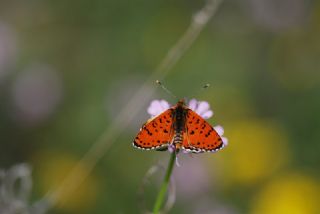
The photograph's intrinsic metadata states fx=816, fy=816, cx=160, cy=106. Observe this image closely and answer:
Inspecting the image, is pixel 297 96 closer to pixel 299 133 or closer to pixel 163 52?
pixel 299 133

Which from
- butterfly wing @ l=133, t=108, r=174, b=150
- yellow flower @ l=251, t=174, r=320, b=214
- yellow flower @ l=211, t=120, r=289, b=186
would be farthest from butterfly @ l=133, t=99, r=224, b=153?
yellow flower @ l=211, t=120, r=289, b=186

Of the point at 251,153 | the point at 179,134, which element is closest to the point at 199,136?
the point at 179,134

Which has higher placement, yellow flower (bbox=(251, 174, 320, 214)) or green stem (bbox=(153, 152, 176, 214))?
yellow flower (bbox=(251, 174, 320, 214))

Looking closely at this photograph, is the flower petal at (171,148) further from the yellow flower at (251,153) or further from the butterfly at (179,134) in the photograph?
the yellow flower at (251,153)

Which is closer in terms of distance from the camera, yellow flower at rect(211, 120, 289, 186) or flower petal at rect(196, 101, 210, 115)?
flower petal at rect(196, 101, 210, 115)

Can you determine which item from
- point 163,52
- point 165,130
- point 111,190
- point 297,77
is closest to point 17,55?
point 163,52

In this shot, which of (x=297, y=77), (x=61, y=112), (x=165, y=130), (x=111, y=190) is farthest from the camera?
(x=297, y=77)

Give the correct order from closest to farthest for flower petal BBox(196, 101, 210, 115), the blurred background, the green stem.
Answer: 1. the green stem
2. flower petal BBox(196, 101, 210, 115)
3. the blurred background

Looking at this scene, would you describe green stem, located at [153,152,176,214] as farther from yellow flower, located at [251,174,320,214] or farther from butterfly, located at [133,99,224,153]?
yellow flower, located at [251,174,320,214]
